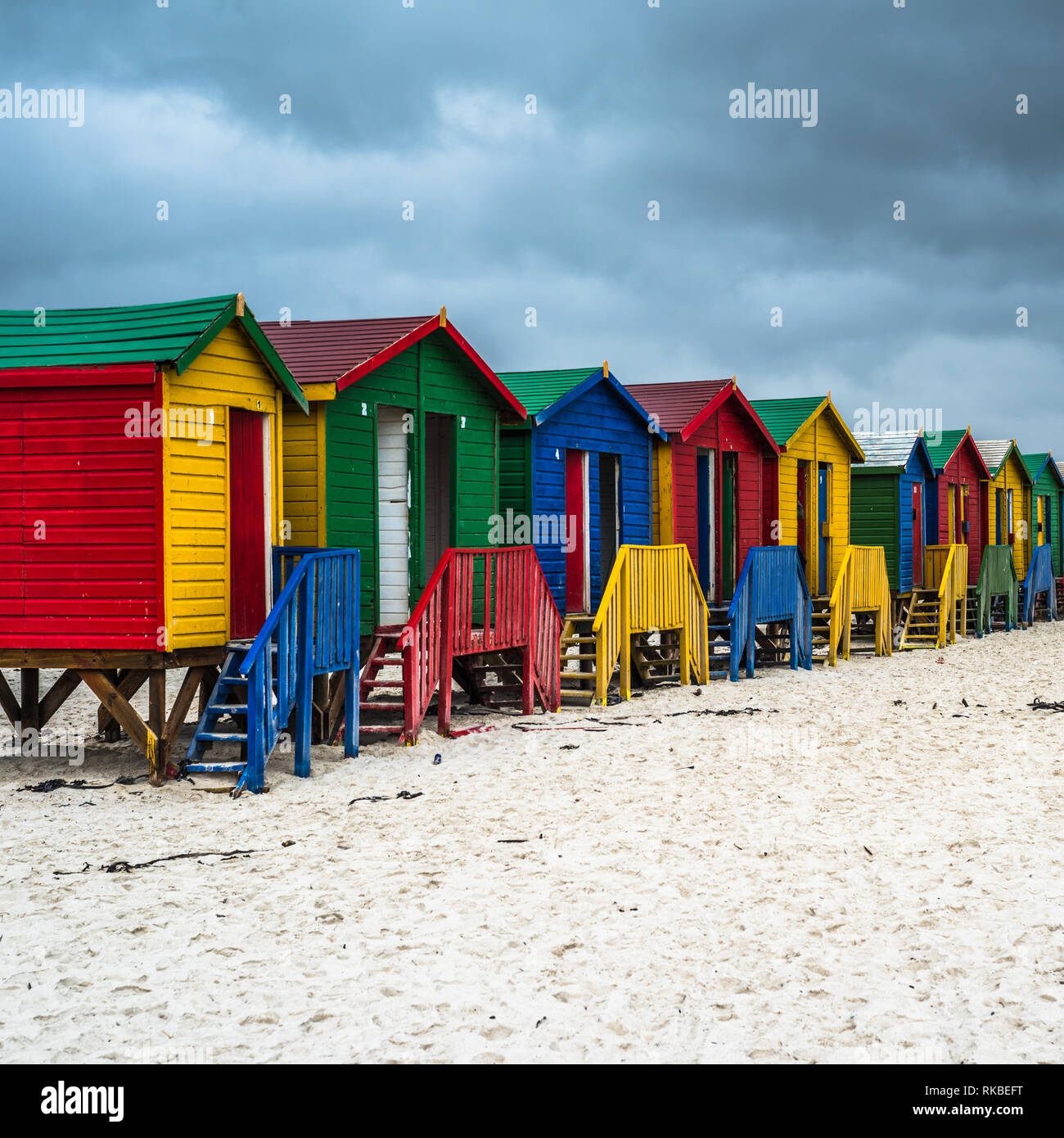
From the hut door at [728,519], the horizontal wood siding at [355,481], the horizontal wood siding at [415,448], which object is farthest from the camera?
the hut door at [728,519]

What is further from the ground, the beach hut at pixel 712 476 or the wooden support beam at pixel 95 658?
the beach hut at pixel 712 476

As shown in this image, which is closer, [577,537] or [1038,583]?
[577,537]

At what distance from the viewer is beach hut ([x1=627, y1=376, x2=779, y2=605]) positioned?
17766 mm

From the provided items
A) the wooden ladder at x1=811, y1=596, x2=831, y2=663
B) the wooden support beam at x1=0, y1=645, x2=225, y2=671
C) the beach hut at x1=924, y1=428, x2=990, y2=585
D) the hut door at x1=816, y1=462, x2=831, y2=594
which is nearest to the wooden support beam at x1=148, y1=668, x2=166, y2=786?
the wooden support beam at x1=0, y1=645, x2=225, y2=671

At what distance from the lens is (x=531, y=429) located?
49.3ft

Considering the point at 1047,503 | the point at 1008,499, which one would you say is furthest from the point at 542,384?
the point at 1047,503

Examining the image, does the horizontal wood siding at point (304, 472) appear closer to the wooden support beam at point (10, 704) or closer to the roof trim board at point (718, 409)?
the wooden support beam at point (10, 704)

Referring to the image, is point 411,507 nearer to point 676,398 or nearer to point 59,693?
point 59,693

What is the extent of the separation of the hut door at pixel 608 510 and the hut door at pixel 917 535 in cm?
1278

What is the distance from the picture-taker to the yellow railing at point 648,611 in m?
14.5

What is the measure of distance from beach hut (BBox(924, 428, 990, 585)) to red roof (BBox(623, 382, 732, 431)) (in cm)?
1243

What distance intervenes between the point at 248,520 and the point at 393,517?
2093 millimetres

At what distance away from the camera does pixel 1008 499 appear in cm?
3678

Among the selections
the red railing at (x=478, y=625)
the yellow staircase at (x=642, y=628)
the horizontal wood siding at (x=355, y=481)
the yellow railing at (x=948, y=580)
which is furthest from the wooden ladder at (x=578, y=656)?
the yellow railing at (x=948, y=580)
